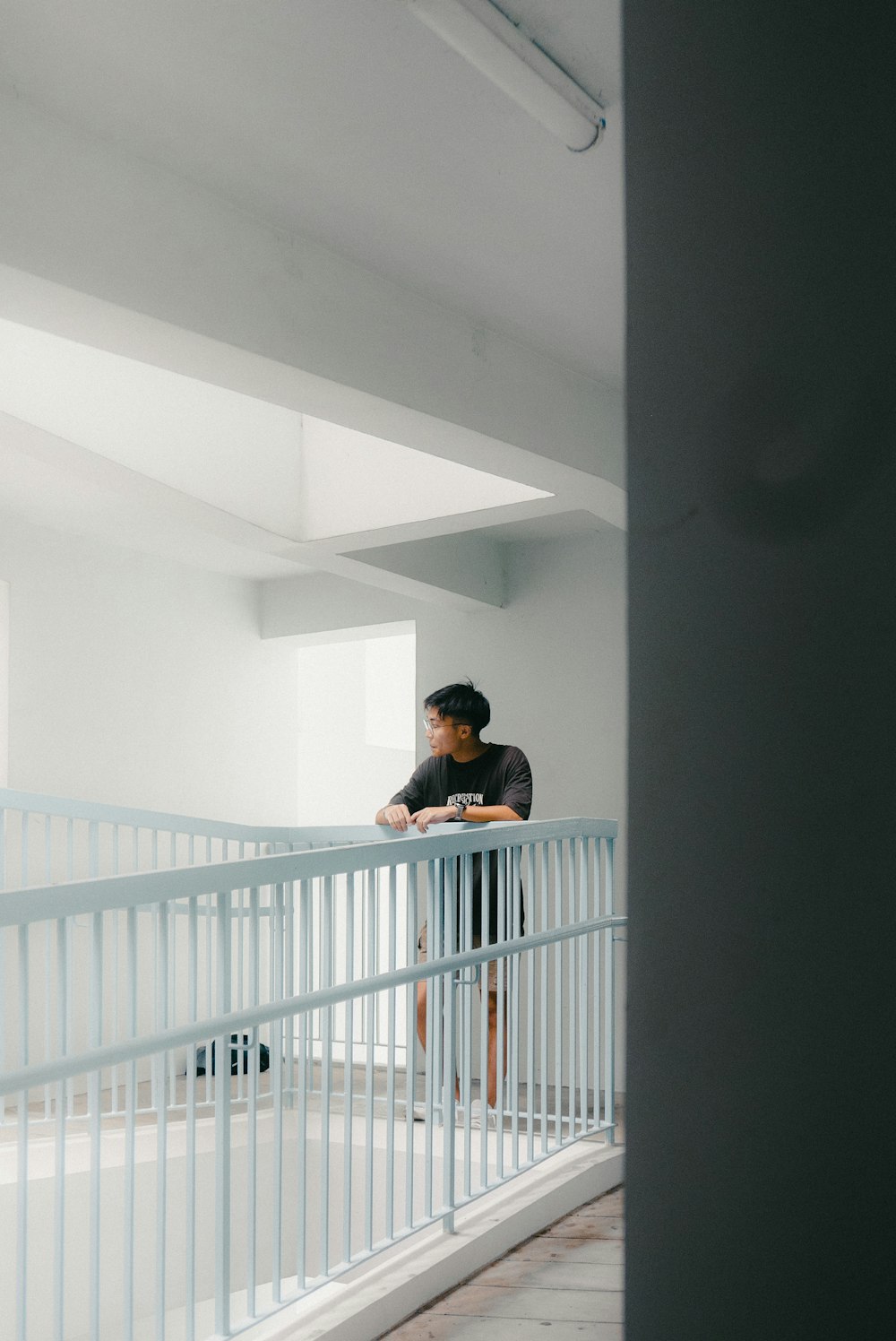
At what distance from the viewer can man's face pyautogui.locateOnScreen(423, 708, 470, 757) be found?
4473mm

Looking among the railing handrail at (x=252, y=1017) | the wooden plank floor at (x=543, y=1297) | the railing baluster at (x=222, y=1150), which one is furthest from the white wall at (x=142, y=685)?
the railing baluster at (x=222, y=1150)

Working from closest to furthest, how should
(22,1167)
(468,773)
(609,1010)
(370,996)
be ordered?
(22,1167), (370,996), (609,1010), (468,773)

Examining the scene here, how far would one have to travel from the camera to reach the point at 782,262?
1.43 feet

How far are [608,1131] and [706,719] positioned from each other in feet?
12.2

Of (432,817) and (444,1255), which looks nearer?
(444,1255)

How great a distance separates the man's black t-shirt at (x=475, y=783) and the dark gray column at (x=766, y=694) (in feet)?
12.6

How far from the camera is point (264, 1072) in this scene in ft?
18.4

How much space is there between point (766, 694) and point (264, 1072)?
5711 mm

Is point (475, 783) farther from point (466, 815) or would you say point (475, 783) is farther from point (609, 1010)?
point (609, 1010)

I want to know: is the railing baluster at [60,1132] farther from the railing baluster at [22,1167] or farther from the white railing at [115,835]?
the white railing at [115,835]

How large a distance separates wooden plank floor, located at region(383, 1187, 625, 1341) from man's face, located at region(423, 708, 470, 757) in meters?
1.91

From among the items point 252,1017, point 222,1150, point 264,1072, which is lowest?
point 264,1072

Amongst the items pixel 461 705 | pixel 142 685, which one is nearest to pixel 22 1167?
pixel 461 705

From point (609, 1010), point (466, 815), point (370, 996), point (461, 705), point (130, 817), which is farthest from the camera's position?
point (461, 705)
